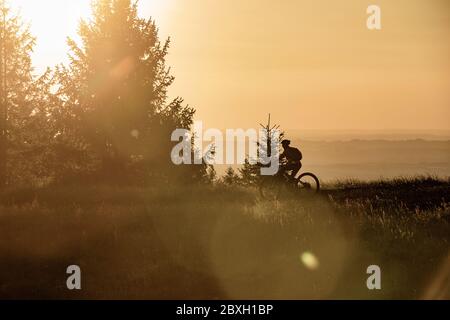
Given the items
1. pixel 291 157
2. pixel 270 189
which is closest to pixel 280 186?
pixel 270 189

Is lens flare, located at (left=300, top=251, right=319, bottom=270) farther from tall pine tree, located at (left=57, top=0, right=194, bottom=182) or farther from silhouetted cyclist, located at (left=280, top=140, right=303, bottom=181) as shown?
tall pine tree, located at (left=57, top=0, right=194, bottom=182)

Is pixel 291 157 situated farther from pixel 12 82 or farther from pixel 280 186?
pixel 12 82

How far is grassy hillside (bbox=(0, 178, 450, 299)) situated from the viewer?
32.0 ft

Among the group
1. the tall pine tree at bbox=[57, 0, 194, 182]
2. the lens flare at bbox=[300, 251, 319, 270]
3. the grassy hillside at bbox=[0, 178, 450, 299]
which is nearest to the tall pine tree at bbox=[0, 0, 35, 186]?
the tall pine tree at bbox=[57, 0, 194, 182]

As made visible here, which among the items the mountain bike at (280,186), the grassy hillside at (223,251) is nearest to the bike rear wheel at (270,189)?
the mountain bike at (280,186)

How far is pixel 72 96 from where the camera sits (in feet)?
86.2

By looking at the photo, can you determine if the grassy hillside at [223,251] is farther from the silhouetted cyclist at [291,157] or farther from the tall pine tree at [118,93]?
the tall pine tree at [118,93]

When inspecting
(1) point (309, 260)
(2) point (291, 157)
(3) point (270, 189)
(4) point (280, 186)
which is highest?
(2) point (291, 157)

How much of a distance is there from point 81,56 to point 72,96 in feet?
7.17

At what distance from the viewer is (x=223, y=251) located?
1162cm

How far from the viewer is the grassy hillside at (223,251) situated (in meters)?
9.75

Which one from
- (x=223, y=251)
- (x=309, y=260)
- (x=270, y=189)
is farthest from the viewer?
(x=270, y=189)

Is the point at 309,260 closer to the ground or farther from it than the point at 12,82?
closer to the ground
